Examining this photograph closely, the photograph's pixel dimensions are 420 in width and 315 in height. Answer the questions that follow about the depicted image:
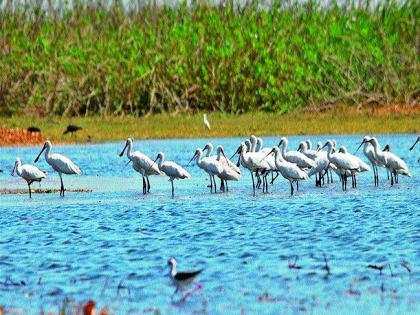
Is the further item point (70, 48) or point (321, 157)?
point (70, 48)

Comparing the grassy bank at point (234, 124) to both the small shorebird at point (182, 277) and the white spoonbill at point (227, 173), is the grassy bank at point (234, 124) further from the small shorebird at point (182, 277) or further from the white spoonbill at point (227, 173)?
the small shorebird at point (182, 277)

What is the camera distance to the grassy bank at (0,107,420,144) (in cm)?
4044

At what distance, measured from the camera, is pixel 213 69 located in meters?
50.7

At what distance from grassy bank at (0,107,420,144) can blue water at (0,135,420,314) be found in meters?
16.9

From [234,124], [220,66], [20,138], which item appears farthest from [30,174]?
[220,66]

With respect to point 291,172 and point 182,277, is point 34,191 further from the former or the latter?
point 182,277

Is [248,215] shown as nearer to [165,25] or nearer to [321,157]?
[321,157]

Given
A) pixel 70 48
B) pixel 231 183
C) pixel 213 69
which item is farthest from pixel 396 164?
pixel 70 48

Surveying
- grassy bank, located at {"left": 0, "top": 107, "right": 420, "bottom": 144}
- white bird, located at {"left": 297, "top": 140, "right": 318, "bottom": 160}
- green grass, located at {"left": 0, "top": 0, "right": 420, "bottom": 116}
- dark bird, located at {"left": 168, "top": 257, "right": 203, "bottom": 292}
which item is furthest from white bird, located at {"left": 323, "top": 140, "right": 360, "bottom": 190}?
green grass, located at {"left": 0, "top": 0, "right": 420, "bottom": 116}

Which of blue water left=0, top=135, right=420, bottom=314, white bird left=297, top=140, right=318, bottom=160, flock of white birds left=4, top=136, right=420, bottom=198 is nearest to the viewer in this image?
blue water left=0, top=135, right=420, bottom=314

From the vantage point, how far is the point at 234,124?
45000 mm

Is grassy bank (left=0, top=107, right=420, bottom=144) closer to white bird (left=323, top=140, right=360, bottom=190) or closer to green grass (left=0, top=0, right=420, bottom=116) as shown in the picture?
green grass (left=0, top=0, right=420, bottom=116)

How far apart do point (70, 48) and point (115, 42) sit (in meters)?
1.96

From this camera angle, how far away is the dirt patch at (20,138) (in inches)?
1500
